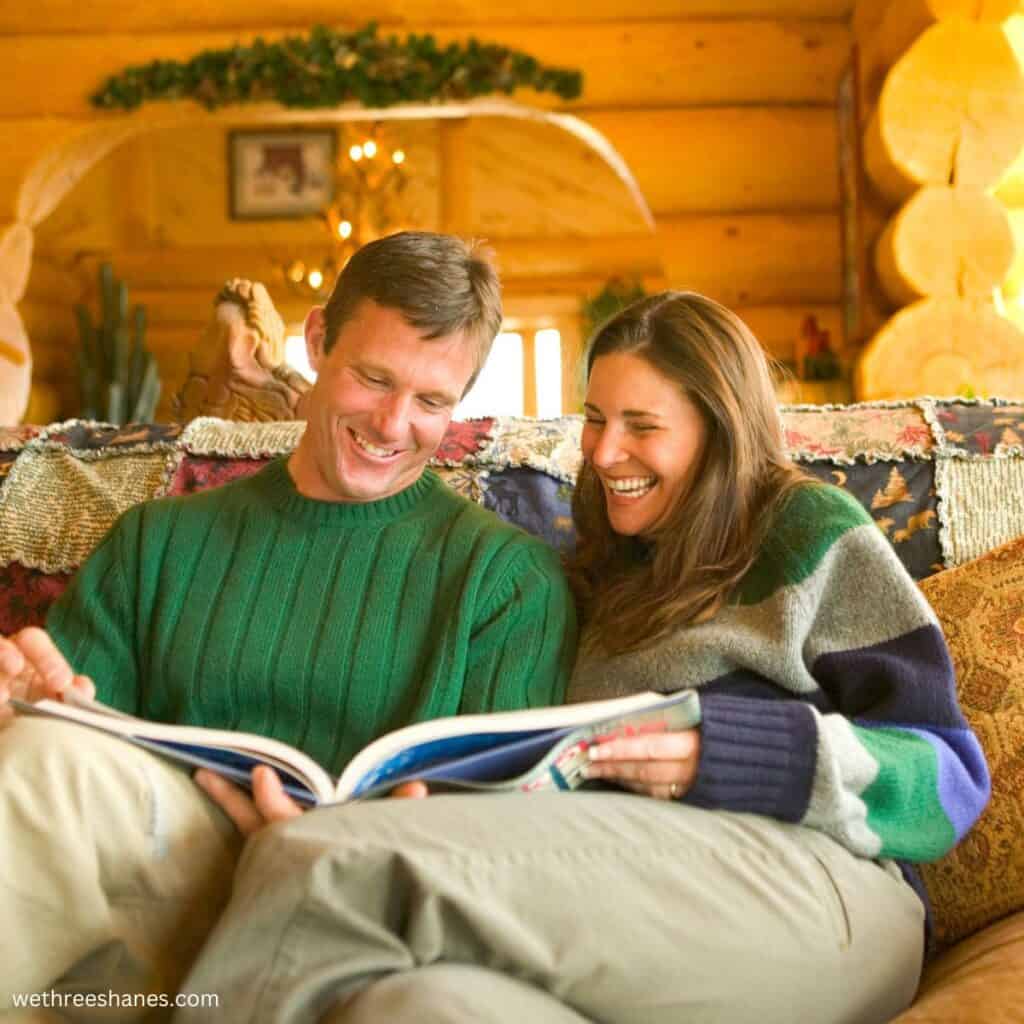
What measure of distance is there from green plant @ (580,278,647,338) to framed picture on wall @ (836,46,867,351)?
136 centimetres

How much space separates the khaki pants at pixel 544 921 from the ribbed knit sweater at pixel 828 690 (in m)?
0.06

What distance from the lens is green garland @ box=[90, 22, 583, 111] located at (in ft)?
15.8

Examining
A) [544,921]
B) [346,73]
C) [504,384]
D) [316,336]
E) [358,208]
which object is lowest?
[544,921]

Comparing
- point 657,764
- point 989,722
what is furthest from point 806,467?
point 657,764

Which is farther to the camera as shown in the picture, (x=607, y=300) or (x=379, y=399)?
(x=607, y=300)

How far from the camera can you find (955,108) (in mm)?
4043

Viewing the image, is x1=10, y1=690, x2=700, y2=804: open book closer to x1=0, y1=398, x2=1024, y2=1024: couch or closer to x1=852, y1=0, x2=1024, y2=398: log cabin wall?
x1=0, y1=398, x2=1024, y2=1024: couch

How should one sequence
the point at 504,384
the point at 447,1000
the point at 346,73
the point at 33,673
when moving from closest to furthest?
the point at 447,1000 < the point at 33,673 < the point at 346,73 < the point at 504,384

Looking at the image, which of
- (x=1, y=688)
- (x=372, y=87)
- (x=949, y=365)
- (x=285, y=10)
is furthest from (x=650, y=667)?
(x=285, y=10)

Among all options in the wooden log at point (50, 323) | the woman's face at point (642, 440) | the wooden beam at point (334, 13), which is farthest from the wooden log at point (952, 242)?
the wooden log at point (50, 323)

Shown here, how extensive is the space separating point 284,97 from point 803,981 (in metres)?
4.29

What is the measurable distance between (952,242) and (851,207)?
0.88 m

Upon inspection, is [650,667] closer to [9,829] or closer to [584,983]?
[584,983]

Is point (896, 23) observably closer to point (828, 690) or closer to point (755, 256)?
point (755, 256)
